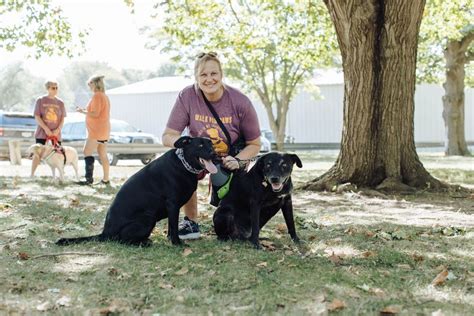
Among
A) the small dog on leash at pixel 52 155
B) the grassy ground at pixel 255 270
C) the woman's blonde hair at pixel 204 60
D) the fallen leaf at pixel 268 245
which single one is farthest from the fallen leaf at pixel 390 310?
the small dog on leash at pixel 52 155

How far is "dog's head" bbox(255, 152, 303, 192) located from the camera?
15.8 ft

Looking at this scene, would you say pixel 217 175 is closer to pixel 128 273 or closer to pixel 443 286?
pixel 128 273

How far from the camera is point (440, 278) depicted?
3.92 metres

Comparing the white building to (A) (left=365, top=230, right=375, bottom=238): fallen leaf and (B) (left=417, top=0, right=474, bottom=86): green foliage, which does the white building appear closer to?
(B) (left=417, top=0, right=474, bottom=86): green foliage

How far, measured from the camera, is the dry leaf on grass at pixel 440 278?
151 inches

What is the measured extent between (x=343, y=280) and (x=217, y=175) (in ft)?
6.27

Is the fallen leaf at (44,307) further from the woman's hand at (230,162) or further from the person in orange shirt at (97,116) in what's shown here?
the person in orange shirt at (97,116)

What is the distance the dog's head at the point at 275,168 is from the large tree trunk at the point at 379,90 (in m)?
4.62

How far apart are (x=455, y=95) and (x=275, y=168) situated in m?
22.1

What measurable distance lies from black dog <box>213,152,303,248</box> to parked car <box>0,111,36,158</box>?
50.7 feet

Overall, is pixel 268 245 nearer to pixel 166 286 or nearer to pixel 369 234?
pixel 369 234

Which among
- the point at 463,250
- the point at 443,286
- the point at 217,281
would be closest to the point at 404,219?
the point at 463,250

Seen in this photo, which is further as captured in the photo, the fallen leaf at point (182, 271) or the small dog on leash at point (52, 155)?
the small dog on leash at point (52, 155)

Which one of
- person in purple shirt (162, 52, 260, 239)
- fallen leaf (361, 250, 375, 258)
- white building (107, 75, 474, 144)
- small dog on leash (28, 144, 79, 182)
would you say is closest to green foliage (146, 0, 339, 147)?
person in purple shirt (162, 52, 260, 239)
